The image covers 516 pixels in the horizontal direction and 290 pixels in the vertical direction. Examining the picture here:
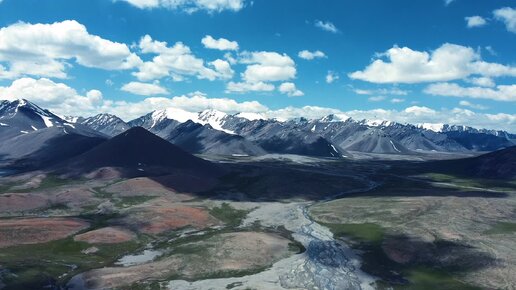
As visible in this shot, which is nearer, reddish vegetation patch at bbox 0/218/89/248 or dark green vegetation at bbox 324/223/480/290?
dark green vegetation at bbox 324/223/480/290

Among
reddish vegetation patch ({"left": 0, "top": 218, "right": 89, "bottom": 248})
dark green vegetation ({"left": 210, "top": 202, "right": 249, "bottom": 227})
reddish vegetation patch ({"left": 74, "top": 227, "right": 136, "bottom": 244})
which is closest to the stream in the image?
dark green vegetation ({"left": 210, "top": 202, "right": 249, "bottom": 227})

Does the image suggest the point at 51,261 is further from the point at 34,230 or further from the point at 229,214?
the point at 229,214

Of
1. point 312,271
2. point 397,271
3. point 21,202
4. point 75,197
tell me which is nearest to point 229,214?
point 75,197

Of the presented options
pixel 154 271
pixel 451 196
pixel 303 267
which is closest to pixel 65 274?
pixel 154 271

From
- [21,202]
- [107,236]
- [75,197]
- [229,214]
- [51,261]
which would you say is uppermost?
[75,197]

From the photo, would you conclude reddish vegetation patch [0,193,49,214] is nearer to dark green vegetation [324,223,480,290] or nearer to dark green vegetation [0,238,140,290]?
dark green vegetation [0,238,140,290]

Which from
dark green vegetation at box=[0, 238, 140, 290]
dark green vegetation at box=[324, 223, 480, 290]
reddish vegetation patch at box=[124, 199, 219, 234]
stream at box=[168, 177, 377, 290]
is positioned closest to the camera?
dark green vegetation at box=[0, 238, 140, 290]

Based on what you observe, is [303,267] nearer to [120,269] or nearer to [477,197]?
[120,269]

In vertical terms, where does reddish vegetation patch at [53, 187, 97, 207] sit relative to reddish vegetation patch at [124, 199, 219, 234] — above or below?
above
